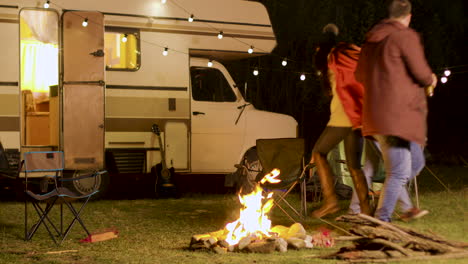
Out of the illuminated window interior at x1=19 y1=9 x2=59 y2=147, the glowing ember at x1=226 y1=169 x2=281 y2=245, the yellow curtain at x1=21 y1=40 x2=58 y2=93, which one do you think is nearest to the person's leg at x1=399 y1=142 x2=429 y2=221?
the glowing ember at x1=226 y1=169 x2=281 y2=245

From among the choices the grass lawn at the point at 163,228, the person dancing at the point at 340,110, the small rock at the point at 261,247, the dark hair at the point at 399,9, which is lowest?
the grass lawn at the point at 163,228

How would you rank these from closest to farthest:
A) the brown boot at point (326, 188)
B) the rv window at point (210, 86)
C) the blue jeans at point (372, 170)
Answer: the blue jeans at point (372, 170), the brown boot at point (326, 188), the rv window at point (210, 86)

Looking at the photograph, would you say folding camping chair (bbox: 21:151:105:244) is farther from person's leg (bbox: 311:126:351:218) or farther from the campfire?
person's leg (bbox: 311:126:351:218)

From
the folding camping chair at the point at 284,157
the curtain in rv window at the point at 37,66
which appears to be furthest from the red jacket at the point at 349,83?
the curtain in rv window at the point at 37,66

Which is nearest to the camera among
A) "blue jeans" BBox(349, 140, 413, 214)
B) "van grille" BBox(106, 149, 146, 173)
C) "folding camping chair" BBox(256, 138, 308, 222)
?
"blue jeans" BBox(349, 140, 413, 214)

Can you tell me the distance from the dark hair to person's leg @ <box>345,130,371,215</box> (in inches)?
37.4

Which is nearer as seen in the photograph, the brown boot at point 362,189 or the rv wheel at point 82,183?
the brown boot at point 362,189

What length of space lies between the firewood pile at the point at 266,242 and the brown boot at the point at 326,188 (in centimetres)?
20

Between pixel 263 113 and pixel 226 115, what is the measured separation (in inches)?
22.1

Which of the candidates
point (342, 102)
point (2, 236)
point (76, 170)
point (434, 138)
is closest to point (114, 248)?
point (2, 236)

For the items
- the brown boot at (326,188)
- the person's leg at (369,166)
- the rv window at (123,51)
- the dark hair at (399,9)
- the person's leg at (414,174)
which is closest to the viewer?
the dark hair at (399,9)

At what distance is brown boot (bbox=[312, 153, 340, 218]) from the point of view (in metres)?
5.28

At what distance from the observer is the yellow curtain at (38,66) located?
10.7 m

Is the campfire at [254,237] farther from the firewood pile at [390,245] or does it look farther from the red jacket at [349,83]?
the red jacket at [349,83]
